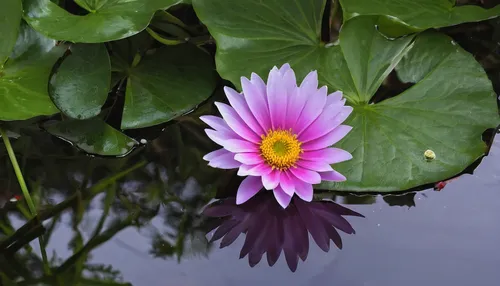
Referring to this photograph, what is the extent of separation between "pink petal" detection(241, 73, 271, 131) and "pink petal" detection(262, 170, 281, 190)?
7 centimetres

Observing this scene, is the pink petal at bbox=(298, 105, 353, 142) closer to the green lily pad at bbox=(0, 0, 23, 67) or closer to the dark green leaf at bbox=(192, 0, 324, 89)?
the dark green leaf at bbox=(192, 0, 324, 89)

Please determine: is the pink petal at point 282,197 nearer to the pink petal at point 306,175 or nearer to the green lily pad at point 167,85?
the pink petal at point 306,175

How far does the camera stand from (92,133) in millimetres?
977

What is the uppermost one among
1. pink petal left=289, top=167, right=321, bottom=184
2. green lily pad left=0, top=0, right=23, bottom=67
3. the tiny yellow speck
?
green lily pad left=0, top=0, right=23, bottom=67

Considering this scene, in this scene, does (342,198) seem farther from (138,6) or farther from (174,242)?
(138,6)

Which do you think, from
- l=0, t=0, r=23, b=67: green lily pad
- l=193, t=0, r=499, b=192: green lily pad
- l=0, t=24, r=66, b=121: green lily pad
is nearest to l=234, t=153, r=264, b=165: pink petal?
l=193, t=0, r=499, b=192: green lily pad

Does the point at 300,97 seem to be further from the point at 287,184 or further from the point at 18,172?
the point at 18,172

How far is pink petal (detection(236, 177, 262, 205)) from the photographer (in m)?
0.86

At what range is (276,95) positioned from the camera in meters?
0.88

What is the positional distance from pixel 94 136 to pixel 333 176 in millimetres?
391

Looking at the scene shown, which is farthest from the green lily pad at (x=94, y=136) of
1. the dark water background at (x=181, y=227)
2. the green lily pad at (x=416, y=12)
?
the green lily pad at (x=416, y=12)

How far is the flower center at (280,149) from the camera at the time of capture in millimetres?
862

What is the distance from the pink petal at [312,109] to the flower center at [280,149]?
20 mm

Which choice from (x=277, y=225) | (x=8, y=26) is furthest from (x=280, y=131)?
(x=8, y=26)
